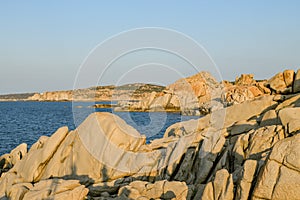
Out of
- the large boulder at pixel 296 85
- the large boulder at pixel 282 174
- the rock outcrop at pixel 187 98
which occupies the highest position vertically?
the rock outcrop at pixel 187 98

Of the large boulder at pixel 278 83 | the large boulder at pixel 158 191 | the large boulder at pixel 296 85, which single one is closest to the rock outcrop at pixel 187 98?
the large boulder at pixel 278 83

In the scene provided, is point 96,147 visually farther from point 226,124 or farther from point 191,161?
point 226,124

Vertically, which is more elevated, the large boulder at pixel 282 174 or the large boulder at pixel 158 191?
the large boulder at pixel 282 174

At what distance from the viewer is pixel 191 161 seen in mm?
22688

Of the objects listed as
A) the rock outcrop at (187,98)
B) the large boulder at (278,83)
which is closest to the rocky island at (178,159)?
the large boulder at (278,83)

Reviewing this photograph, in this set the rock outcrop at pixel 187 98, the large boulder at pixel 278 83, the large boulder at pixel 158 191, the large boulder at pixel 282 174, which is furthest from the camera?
the rock outcrop at pixel 187 98

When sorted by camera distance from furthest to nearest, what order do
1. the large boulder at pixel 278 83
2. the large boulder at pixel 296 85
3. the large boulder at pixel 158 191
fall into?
the large boulder at pixel 278 83 < the large boulder at pixel 296 85 < the large boulder at pixel 158 191

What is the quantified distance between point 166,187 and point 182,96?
355 ft

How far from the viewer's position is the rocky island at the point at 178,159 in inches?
553

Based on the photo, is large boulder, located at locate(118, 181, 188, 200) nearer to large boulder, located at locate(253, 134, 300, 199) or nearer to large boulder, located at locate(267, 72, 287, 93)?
large boulder, located at locate(253, 134, 300, 199)

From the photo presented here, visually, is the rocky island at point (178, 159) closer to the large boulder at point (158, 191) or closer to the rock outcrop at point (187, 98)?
the large boulder at point (158, 191)

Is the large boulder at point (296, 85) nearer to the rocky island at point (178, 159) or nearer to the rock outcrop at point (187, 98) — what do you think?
the rocky island at point (178, 159)

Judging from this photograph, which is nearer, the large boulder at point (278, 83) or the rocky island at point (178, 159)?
the rocky island at point (178, 159)

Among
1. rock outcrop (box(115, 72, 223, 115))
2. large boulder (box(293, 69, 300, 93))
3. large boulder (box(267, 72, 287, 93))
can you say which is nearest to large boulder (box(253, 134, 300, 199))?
large boulder (box(293, 69, 300, 93))
